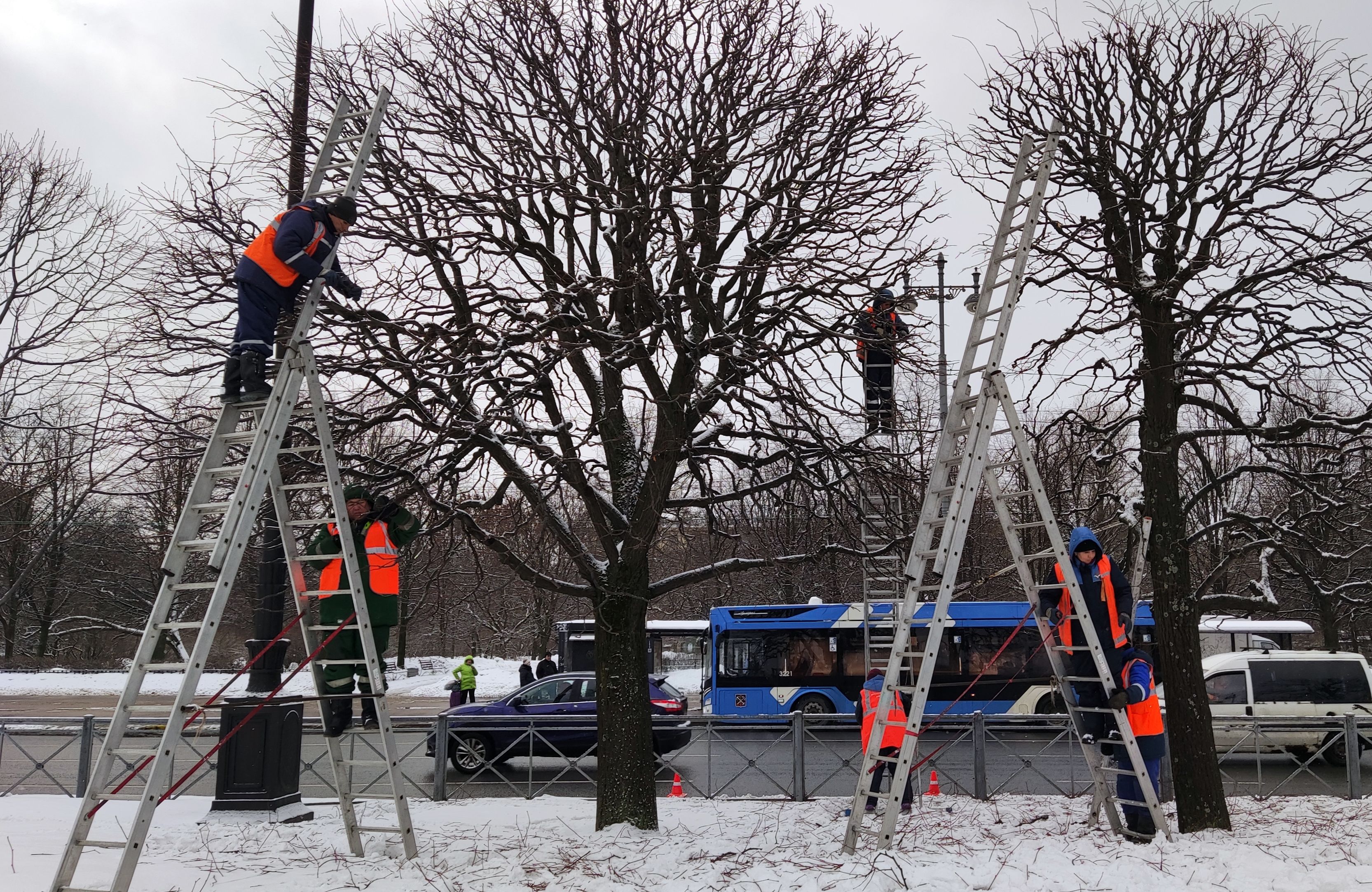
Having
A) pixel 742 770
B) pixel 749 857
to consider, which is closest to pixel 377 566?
pixel 749 857

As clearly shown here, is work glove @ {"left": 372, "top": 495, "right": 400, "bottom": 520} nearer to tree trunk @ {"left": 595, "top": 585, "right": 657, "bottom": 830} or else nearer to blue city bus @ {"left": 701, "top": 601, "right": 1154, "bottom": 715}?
tree trunk @ {"left": 595, "top": 585, "right": 657, "bottom": 830}

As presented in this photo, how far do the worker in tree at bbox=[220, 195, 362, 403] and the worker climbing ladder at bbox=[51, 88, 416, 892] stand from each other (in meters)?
0.12

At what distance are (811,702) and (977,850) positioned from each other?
1655 centimetres

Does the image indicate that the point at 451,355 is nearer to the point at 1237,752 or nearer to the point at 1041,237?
the point at 1041,237

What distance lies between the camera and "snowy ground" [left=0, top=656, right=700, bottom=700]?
29.9m

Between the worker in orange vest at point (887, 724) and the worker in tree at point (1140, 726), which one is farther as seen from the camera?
the worker in orange vest at point (887, 724)

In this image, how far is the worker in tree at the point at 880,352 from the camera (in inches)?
306

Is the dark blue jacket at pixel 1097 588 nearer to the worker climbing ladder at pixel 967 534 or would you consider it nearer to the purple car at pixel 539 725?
the worker climbing ladder at pixel 967 534

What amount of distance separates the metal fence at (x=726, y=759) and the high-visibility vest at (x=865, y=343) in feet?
14.3

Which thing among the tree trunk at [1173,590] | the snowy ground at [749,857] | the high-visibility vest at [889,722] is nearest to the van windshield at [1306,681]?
the snowy ground at [749,857]

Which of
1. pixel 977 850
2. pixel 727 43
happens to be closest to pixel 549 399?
pixel 727 43

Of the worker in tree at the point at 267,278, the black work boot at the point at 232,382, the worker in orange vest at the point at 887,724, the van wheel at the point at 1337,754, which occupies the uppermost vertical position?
the worker in tree at the point at 267,278

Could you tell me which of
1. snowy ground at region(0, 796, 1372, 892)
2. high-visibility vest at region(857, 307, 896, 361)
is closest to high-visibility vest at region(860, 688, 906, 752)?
snowy ground at region(0, 796, 1372, 892)

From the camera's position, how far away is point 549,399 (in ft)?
25.5
